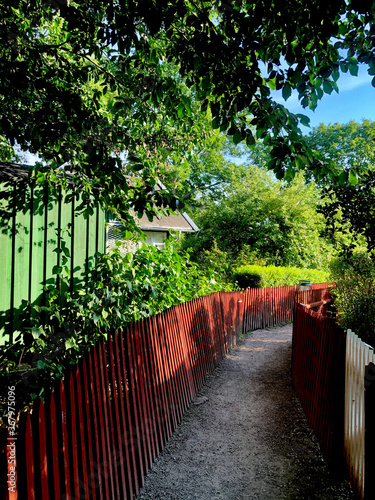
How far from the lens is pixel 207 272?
718cm

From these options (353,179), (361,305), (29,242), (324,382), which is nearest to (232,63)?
(353,179)

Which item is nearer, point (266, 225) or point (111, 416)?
point (111, 416)

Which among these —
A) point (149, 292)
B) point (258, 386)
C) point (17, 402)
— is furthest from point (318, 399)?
point (17, 402)

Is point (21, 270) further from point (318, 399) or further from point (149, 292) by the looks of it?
point (318, 399)

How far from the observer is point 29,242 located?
4.15m

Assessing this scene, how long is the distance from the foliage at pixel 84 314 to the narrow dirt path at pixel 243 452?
4.67ft

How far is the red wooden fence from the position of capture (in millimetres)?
3361

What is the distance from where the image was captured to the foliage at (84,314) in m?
2.95

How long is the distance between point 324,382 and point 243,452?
4.02 ft

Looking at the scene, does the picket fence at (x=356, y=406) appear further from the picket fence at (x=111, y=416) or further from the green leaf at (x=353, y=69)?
the green leaf at (x=353, y=69)

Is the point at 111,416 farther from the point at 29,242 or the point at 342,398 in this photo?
the point at 29,242

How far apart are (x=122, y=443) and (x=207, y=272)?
4.58 metres

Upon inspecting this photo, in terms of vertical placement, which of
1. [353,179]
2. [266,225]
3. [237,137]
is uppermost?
[266,225]

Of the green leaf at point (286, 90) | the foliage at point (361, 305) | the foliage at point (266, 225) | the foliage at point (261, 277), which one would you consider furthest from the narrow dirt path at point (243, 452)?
the foliage at point (266, 225)
